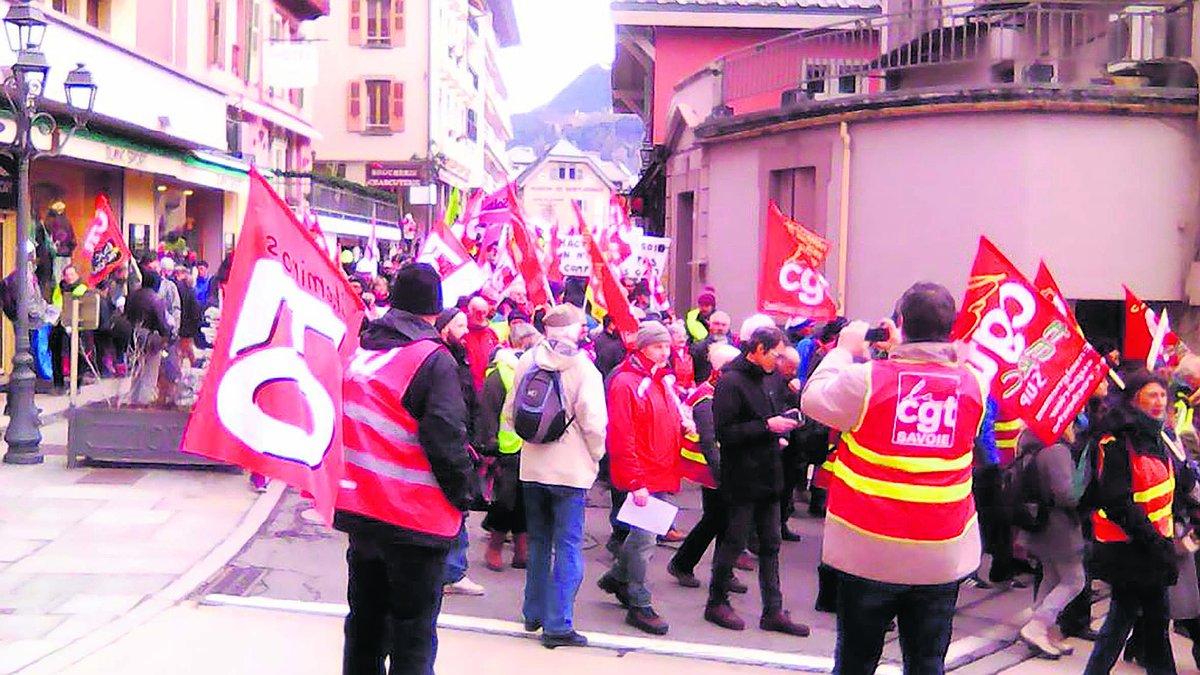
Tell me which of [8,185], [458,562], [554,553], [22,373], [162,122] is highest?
[162,122]

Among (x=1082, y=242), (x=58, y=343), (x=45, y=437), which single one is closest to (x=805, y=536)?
(x=1082, y=242)

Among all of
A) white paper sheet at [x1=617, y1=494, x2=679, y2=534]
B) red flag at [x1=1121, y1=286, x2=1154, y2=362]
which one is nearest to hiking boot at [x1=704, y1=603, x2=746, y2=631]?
white paper sheet at [x1=617, y1=494, x2=679, y2=534]

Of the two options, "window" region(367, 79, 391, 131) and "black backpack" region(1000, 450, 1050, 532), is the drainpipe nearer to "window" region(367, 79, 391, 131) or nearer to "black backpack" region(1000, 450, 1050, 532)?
"black backpack" region(1000, 450, 1050, 532)

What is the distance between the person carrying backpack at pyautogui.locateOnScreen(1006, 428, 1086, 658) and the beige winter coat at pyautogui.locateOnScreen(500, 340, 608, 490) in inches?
92.1

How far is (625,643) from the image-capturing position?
703 cm

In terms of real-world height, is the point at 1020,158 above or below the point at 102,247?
above

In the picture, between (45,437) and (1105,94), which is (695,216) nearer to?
(1105,94)

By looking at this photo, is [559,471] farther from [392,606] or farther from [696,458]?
[696,458]

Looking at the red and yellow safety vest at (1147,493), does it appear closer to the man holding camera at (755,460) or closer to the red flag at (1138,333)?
the red flag at (1138,333)

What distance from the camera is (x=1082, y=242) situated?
1298 cm

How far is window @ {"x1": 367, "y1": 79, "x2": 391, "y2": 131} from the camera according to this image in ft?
162

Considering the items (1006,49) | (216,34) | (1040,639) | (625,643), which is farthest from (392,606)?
(216,34)

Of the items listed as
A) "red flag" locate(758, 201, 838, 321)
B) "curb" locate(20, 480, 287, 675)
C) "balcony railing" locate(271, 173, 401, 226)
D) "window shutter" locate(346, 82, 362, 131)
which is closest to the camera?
"curb" locate(20, 480, 287, 675)

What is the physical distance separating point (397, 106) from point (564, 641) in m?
44.0
